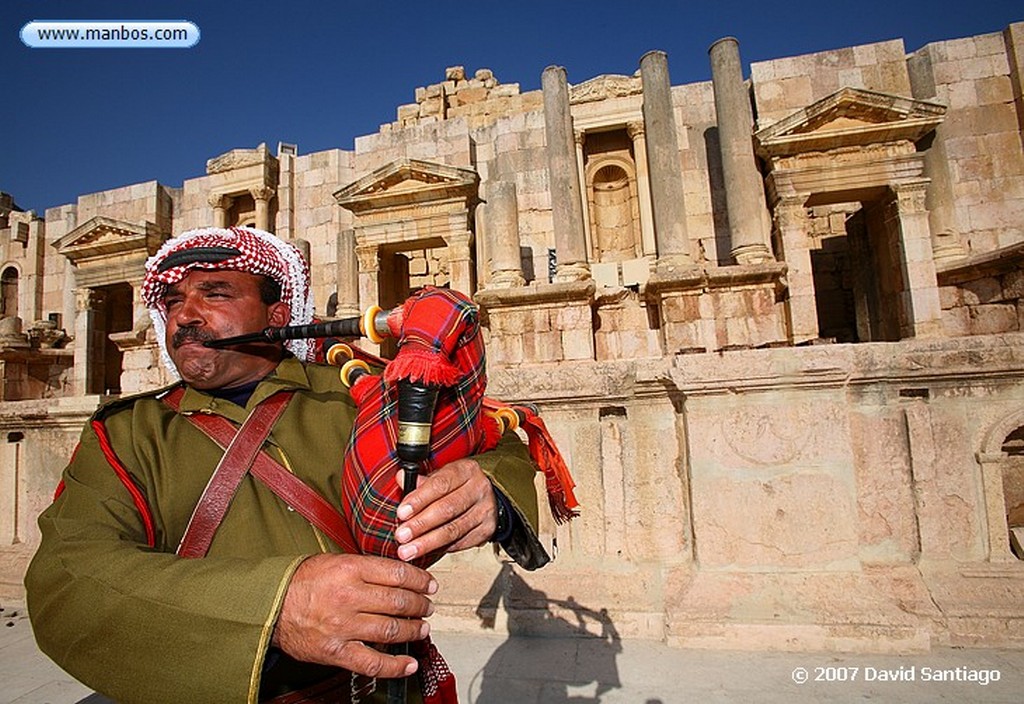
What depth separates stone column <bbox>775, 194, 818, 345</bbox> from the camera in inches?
430

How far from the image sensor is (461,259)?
44.9ft

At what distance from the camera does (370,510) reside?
48.2 inches

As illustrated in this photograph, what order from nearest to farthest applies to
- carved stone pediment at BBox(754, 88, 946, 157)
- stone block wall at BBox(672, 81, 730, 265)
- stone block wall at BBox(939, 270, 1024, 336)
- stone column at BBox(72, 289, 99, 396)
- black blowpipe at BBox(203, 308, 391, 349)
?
black blowpipe at BBox(203, 308, 391, 349), stone block wall at BBox(939, 270, 1024, 336), carved stone pediment at BBox(754, 88, 946, 157), stone block wall at BBox(672, 81, 730, 265), stone column at BBox(72, 289, 99, 396)

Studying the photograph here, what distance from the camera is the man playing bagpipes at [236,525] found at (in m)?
0.96

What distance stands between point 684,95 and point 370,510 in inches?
599

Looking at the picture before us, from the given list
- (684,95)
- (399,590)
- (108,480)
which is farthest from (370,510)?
(684,95)

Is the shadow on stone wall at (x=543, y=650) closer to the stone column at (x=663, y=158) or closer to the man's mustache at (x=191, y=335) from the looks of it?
the man's mustache at (x=191, y=335)

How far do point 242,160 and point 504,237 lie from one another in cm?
1010

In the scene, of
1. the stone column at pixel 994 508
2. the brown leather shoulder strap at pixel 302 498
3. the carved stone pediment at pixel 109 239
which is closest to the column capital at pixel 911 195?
the stone column at pixel 994 508

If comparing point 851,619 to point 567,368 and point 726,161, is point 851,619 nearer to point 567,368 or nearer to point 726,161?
point 567,368

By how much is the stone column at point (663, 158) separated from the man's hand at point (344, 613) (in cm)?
1125

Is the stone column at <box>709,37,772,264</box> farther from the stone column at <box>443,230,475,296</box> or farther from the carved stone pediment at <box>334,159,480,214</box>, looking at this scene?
the stone column at <box>443,230,475,296</box>

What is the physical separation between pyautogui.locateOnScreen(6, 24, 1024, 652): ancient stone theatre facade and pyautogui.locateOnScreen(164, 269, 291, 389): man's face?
92.8 inches

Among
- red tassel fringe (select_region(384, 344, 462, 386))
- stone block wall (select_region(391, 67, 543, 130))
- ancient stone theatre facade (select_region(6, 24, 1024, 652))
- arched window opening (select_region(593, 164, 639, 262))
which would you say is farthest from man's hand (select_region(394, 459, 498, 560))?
stone block wall (select_region(391, 67, 543, 130))
